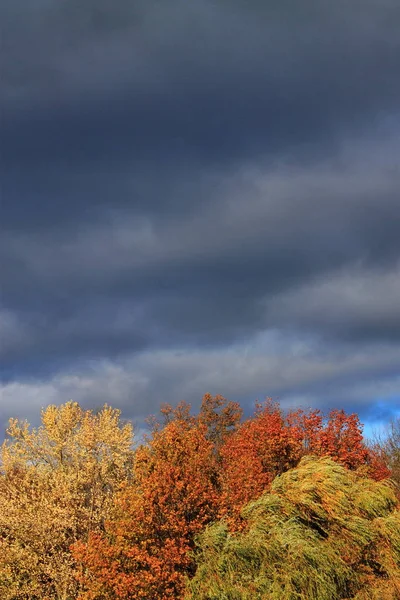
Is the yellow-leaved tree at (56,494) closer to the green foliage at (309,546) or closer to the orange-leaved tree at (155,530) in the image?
the orange-leaved tree at (155,530)

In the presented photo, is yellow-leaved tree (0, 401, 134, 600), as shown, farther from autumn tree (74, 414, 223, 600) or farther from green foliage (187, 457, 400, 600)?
green foliage (187, 457, 400, 600)

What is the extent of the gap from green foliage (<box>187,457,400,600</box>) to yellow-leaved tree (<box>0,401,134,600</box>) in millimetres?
10668

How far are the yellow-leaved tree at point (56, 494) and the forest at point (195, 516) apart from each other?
4.8 inches

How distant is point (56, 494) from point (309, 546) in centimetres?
2086

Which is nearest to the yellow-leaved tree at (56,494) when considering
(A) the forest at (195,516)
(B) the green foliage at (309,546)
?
(A) the forest at (195,516)

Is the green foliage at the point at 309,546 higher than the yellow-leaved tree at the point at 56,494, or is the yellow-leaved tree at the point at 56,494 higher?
the yellow-leaved tree at the point at 56,494

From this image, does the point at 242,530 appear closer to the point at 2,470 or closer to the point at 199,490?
the point at 199,490

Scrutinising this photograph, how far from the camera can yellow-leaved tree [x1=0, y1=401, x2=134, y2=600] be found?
42062mm

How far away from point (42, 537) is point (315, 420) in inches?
1026

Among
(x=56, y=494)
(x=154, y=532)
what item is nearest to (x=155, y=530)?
(x=154, y=532)

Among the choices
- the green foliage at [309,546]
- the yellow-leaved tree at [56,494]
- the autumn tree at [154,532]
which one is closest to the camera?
the green foliage at [309,546]

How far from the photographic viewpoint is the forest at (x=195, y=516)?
1175 inches

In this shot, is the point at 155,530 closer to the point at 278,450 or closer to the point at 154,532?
the point at 154,532

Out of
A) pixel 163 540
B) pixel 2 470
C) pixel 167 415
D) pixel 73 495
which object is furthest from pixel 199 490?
pixel 167 415
